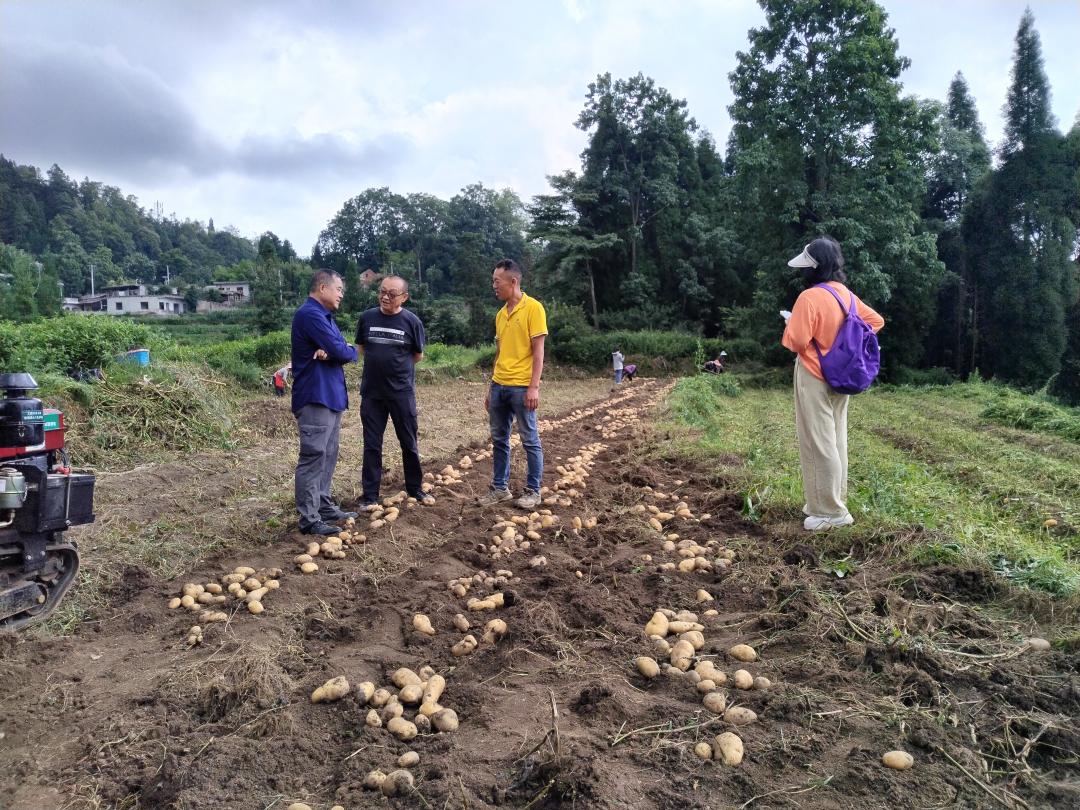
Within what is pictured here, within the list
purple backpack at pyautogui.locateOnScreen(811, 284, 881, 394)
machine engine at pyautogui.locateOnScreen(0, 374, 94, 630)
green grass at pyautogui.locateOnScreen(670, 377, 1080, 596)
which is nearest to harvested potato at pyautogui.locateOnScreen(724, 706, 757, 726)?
green grass at pyautogui.locateOnScreen(670, 377, 1080, 596)

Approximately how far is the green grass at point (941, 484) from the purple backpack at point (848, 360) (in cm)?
86

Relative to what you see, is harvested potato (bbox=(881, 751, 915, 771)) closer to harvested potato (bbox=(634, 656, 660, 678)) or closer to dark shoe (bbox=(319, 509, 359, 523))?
harvested potato (bbox=(634, 656, 660, 678))

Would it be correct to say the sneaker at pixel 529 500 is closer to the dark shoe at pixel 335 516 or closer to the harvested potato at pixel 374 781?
the dark shoe at pixel 335 516

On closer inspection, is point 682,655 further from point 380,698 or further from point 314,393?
point 314,393

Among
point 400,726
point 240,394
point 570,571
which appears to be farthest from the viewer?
point 240,394

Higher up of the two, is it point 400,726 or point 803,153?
point 803,153

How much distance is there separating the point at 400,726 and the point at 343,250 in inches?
3463

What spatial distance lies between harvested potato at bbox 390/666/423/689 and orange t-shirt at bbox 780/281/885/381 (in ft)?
9.58

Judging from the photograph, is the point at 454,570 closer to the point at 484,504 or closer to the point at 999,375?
the point at 484,504

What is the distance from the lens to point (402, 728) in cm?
228

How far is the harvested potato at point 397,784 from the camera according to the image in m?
1.95

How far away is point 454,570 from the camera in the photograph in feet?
13.1

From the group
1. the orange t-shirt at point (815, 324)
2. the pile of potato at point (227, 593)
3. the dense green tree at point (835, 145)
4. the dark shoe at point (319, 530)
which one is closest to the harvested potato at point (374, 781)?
the pile of potato at point (227, 593)

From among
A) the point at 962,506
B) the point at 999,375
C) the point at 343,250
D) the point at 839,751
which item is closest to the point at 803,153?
the point at 999,375
